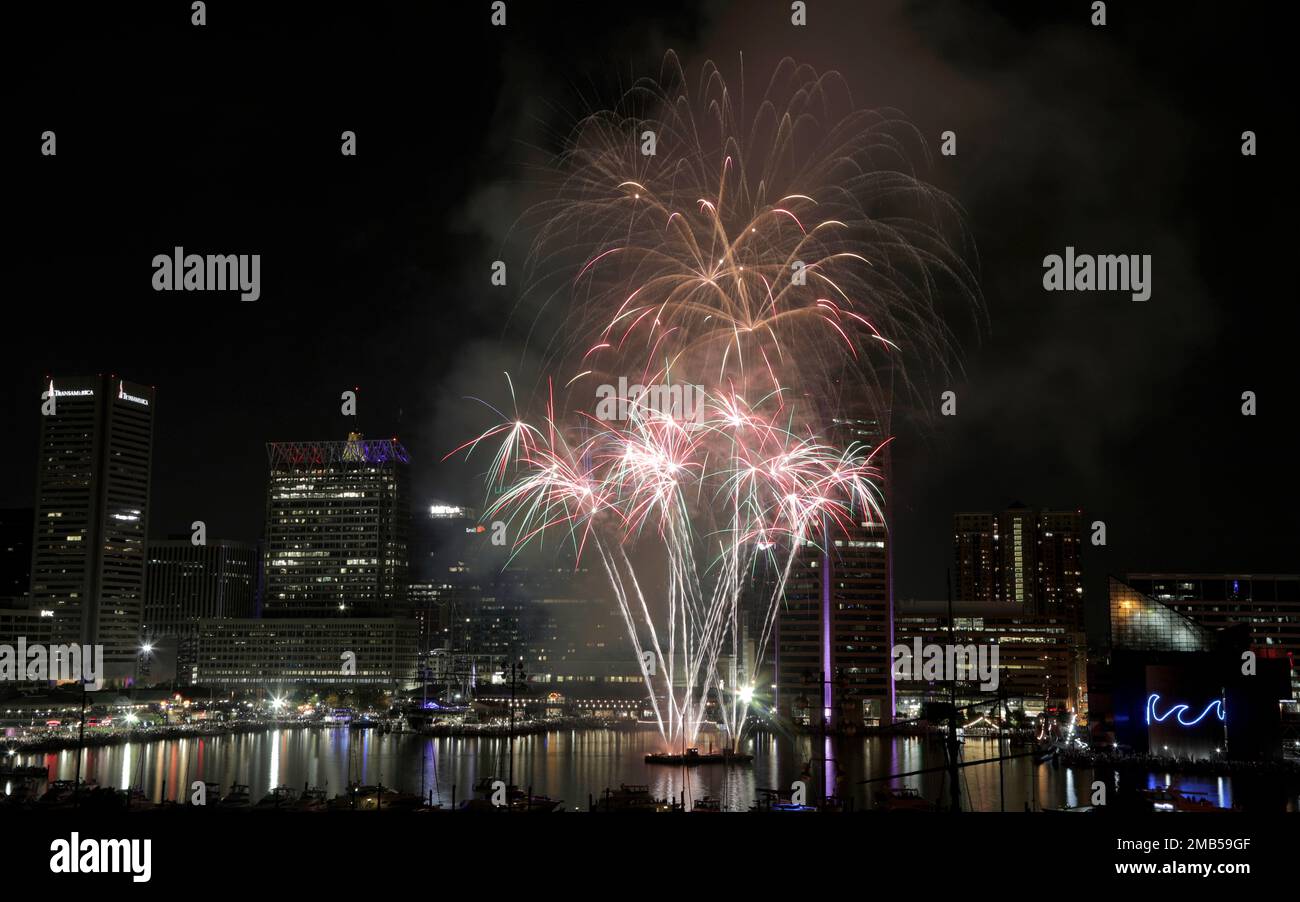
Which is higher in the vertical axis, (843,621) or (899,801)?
(843,621)

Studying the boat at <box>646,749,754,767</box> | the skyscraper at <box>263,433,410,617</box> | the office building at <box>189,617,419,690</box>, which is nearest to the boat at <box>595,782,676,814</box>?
the boat at <box>646,749,754,767</box>

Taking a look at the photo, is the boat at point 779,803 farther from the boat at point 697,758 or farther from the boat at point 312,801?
the boat at point 312,801

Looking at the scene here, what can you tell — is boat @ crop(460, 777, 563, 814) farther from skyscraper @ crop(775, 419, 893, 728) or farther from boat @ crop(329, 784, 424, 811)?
skyscraper @ crop(775, 419, 893, 728)

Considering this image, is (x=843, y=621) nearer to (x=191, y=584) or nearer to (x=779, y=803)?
(x=779, y=803)

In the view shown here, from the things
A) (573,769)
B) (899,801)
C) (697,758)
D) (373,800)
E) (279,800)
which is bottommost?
(573,769)

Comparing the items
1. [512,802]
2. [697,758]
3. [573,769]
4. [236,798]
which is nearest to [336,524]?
[573,769]

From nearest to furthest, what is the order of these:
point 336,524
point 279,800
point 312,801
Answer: point 279,800, point 312,801, point 336,524
